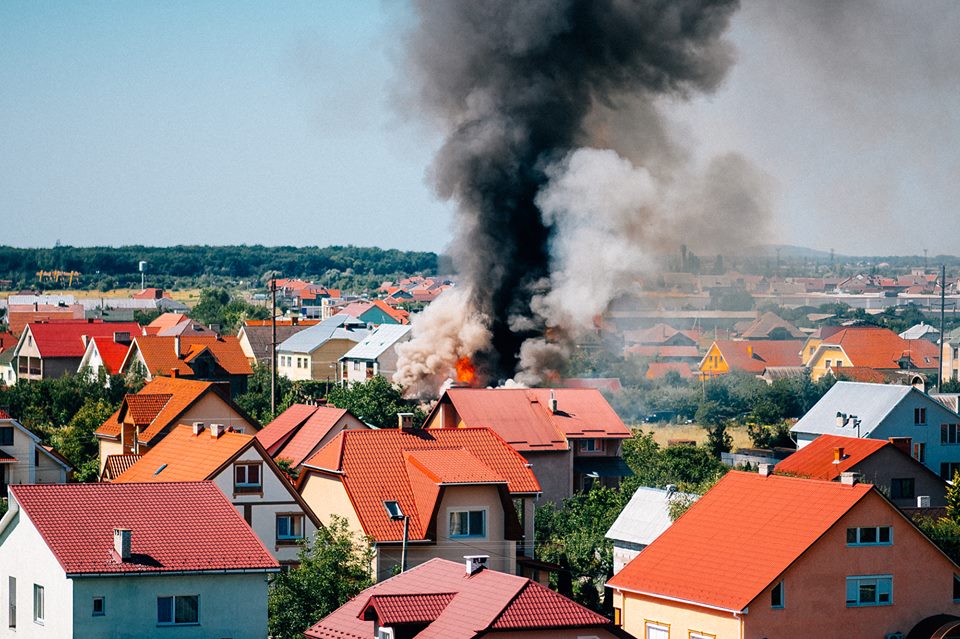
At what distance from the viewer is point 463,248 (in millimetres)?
79938

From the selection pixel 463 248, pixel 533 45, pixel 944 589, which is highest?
pixel 533 45

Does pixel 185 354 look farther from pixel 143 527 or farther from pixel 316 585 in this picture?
pixel 143 527

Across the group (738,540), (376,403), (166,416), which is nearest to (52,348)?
(376,403)

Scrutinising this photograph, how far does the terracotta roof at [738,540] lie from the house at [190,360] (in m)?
52.1

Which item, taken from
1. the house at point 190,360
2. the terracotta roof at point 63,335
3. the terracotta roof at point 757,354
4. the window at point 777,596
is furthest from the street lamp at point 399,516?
the terracotta roof at point 757,354

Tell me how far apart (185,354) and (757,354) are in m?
51.5

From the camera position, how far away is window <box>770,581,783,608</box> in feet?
102

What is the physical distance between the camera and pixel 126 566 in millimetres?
28500

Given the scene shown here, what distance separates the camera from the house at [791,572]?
1225 inches

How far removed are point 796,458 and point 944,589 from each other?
19.3 m

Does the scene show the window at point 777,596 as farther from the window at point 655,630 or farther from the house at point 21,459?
the house at point 21,459

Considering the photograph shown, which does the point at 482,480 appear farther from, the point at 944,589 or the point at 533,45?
the point at 533,45

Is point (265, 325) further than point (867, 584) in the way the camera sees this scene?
Yes

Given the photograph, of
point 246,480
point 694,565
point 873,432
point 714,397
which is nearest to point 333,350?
point 714,397
